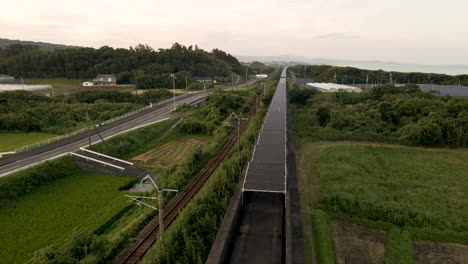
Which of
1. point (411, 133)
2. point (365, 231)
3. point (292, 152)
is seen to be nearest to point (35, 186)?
point (292, 152)

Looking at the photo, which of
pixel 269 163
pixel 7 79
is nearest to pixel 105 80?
pixel 7 79

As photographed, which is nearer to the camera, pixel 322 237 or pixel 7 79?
pixel 322 237

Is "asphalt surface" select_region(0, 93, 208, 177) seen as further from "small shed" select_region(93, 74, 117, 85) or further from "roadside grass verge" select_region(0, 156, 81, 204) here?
"small shed" select_region(93, 74, 117, 85)

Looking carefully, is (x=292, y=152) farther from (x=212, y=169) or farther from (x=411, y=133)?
(x=411, y=133)

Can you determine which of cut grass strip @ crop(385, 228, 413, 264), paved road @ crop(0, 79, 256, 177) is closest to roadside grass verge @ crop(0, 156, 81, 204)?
paved road @ crop(0, 79, 256, 177)

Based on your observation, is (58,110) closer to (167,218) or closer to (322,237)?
(167,218)

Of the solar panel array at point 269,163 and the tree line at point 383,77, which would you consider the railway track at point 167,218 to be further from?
the tree line at point 383,77

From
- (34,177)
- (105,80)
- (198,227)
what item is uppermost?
(105,80)
